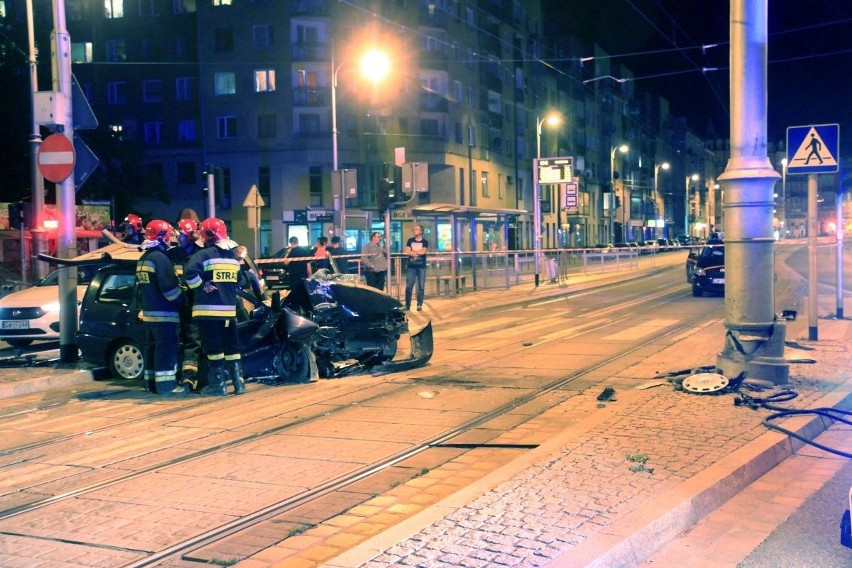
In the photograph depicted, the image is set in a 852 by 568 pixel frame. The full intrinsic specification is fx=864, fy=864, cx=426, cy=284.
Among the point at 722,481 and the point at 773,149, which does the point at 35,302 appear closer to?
the point at 722,481

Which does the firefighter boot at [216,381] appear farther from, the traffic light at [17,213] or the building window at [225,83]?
the building window at [225,83]

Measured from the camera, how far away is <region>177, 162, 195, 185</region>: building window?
53.6 meters

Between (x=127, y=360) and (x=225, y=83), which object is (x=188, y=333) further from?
(x=225, y=83)

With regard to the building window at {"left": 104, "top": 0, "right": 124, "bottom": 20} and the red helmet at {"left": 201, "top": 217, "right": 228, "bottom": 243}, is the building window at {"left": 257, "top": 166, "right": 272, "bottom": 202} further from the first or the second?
the red helmet at {"left": 201, "top": 217, "right": 228, "bottom": 243}

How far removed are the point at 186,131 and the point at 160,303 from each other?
46388 mm

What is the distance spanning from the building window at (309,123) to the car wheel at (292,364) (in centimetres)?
4177

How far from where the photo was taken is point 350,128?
51500 mm

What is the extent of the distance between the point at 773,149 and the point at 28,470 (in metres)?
134

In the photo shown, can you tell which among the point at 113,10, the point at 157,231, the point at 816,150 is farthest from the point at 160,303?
the point at 113,10

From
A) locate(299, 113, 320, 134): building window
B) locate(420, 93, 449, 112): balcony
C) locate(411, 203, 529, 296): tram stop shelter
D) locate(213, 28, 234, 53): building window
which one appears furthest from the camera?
locate(420, 93, 449, 112): balcony

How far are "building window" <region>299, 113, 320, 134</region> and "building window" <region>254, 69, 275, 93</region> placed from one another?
2.48 meters

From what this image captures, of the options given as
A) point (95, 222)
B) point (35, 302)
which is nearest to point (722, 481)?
point (35, 302)

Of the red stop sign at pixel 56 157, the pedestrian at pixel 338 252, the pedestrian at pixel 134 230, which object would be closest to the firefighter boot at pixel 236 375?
the pedestrian at pixel 134 230

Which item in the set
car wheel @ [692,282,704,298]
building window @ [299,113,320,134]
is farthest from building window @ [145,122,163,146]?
car wheel @ [692,282,704,298]
